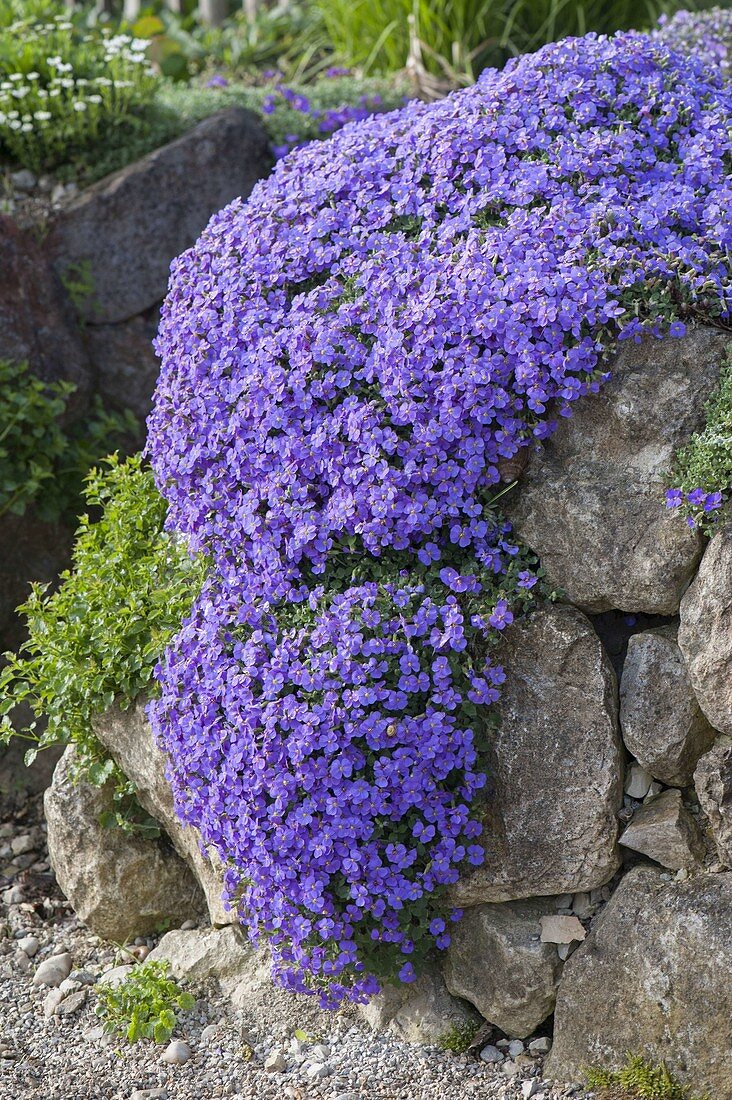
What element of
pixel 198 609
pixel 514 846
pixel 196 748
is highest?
pixel 198 609

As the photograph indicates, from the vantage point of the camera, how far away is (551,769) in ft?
9.82

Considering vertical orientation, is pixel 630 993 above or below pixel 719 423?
below

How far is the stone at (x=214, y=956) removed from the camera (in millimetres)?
3441

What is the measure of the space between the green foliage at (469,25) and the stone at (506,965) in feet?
14.8

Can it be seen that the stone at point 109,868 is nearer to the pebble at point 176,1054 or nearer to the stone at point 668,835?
the pebble at point 176,1054

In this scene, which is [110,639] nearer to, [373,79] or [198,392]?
[198,392]

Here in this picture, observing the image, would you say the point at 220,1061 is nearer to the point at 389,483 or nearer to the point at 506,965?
the point at 506,965

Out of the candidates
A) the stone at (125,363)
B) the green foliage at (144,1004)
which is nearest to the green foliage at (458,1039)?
the green foliage at (144,1004)

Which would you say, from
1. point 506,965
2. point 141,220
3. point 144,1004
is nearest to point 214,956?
point 144,1004

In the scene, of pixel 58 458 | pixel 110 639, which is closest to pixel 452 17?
pixel 58 458

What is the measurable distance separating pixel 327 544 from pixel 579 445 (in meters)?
0.68

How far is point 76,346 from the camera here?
4977 millimetres

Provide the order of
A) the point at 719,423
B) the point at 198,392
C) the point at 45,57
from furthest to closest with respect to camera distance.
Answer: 1. the point at 45,57
2. the point at 198,392
3. the point at 719,423

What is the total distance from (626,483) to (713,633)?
1.43ft
